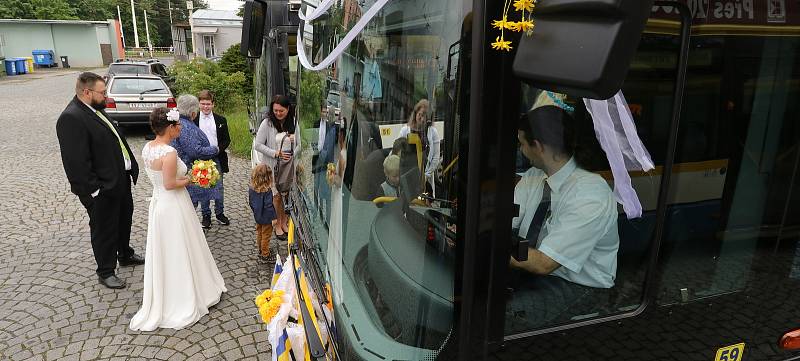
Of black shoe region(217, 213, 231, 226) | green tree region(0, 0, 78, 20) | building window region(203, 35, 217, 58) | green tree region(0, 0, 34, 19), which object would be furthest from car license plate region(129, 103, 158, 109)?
green tree region(0, 0, 34, 19)

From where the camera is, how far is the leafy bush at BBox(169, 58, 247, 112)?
14375mm

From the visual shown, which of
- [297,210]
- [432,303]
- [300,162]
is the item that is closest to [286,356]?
[297,210]

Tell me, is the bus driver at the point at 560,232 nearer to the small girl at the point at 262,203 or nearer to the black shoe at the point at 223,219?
the small girl at the point at 262,203

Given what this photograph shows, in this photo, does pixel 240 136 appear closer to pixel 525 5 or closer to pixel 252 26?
pixel 252 26

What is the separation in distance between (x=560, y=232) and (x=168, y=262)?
3455mm

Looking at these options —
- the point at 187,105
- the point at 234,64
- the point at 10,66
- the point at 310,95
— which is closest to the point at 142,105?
the point at 234,64

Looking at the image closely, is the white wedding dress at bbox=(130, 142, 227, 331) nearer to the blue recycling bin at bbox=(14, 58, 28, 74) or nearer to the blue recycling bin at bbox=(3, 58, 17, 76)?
the blue recycling bin at bbox=(3, 58, 17, 76)

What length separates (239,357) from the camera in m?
3.50

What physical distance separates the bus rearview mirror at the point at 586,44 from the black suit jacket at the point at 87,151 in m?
4.27

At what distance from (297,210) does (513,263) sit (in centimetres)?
166

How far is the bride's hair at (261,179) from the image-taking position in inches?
183

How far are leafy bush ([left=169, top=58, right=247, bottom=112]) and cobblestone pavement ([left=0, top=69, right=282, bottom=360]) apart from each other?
6653 mm

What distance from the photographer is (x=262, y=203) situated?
4.93 metres

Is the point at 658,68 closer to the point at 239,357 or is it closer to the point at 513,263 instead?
the point at 513,263
